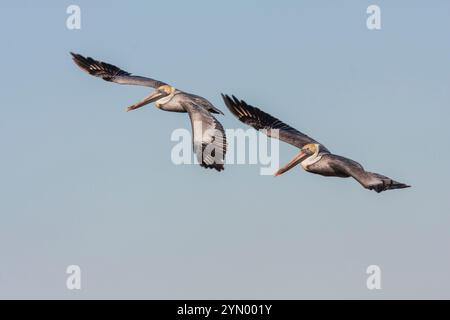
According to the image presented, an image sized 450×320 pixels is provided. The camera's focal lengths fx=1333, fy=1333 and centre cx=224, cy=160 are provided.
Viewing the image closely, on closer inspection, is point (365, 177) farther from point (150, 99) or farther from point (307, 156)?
point (150, 99)

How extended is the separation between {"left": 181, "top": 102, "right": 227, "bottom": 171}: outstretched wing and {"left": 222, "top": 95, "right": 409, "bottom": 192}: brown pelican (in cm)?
219

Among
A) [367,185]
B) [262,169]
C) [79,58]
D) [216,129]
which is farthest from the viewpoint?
[79,58]

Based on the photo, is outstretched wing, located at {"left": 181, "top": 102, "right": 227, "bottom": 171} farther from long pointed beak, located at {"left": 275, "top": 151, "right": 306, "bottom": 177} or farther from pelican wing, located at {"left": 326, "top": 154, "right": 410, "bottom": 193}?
pelican wing, located at {"left": 326, "top": 154, "right": 410, "bottom": 193}

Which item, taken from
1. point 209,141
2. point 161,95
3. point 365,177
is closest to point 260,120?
point 209,141

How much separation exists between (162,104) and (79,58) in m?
6.63

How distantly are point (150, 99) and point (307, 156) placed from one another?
6750 millimetres

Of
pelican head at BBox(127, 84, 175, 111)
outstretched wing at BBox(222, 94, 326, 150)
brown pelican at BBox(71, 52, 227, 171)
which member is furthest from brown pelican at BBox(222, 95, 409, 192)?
pelican head at BBox(127, 84, 175, 111)

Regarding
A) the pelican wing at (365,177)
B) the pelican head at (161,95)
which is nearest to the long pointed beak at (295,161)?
the pelican wing at (365,177)

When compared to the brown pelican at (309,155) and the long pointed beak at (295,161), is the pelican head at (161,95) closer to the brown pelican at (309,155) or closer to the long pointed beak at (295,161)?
the brown pelican at (309,155)

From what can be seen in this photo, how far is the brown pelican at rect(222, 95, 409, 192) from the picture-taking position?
1407 inches

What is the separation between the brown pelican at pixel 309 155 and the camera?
117 ft
